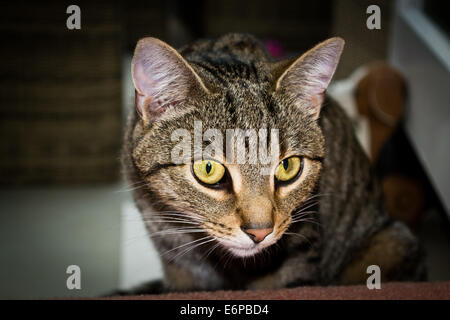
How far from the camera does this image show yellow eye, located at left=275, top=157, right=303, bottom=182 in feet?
3.32

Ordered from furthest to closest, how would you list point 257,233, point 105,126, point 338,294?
1. point 105,126
2. point 257,233
3. point 338,294

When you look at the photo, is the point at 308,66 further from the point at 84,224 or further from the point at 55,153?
the point at 55,153

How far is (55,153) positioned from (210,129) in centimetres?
201

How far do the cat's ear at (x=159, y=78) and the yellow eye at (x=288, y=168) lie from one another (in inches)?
8.0

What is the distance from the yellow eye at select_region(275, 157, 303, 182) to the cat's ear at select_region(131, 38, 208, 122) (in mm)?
203

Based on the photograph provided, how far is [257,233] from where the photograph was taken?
3.10 feet

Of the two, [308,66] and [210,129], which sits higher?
[308,66]

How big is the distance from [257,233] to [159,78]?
329 millimetres

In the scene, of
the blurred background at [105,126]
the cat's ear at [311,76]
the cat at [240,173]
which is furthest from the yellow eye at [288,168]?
the blurred background at [105,126]

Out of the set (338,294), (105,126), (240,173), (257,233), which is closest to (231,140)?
(240,173)

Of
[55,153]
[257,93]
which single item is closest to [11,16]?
[55,153]

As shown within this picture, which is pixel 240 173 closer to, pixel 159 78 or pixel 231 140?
pixel 231 140

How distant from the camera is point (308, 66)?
3.35 ft
